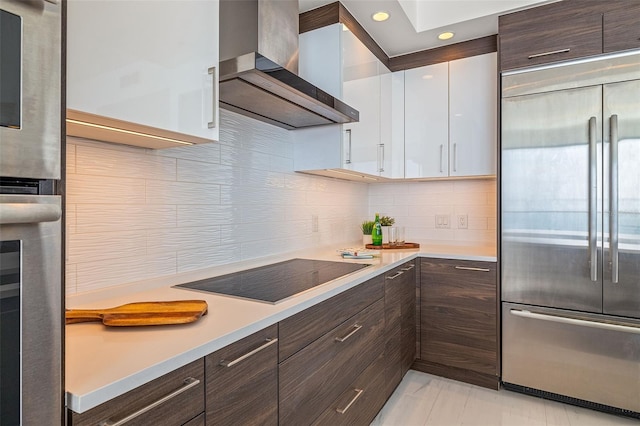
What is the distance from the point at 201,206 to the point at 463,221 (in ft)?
7.13

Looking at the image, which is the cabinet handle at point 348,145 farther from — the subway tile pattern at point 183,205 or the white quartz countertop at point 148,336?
the white quartz countertop at point 148,336

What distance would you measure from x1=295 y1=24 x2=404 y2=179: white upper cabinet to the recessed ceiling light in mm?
165

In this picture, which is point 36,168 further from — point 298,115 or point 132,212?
point 298,115

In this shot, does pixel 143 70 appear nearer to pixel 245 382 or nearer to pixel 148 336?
pixel 148 336

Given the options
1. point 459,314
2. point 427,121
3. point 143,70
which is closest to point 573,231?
point 459,314

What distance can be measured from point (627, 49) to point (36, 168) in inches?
105

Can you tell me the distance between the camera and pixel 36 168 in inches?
22.6

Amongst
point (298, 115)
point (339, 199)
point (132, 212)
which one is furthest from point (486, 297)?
point (132, 212)

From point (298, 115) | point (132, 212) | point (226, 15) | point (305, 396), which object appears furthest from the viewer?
point (298, 115)

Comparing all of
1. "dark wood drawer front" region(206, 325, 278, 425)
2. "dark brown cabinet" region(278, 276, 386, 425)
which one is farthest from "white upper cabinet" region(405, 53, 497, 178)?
"dark wood drawer front" region(206, 325, 278, 425)

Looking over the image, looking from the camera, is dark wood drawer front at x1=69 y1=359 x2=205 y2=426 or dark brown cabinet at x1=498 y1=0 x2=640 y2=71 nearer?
dark wood drawer front at x1=69 y1=359 x2=205 y2=426

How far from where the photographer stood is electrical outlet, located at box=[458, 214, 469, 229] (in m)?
3.00

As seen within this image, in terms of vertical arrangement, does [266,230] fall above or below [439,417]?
above

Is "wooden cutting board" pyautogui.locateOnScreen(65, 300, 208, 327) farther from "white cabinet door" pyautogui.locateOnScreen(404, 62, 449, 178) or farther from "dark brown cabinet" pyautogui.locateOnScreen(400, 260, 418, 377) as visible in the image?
"white cabinet door" pyautogui.locateOnScreen(404, 62, 449, 178)
